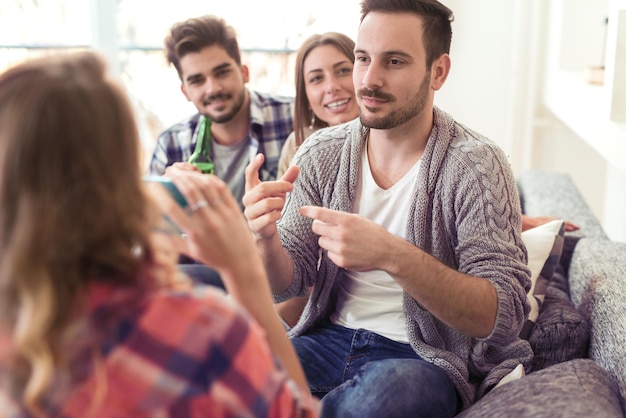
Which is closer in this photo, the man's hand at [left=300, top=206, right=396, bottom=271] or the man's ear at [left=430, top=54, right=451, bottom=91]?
the man's hand at [left=300, top=206, right=396, bottom=271]

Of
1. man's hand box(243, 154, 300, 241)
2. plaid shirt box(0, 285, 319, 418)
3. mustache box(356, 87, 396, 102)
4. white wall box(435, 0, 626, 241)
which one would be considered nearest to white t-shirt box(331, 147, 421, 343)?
mustache box(356, 87, 396, 102)

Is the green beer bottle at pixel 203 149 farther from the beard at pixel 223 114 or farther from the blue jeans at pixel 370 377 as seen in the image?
the blue jeans at pixel 370 377

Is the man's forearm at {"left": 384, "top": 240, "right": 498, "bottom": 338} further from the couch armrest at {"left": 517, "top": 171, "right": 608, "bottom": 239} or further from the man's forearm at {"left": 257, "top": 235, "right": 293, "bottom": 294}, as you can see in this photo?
the couch armrest at {"left": 517, "top": 171, "right": 608, "bottom": 239}

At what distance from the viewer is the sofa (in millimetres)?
1194

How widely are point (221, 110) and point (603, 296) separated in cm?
140

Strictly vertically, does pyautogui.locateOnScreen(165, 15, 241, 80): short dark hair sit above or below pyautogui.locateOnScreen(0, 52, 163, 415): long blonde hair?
above

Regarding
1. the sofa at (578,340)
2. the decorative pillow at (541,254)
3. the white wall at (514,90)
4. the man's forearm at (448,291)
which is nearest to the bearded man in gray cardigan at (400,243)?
the man's forearm at (448,291)

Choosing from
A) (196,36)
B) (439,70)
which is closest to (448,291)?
(439,70)

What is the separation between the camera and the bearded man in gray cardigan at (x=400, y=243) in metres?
1.37

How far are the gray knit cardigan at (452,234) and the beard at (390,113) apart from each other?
2.2 inches

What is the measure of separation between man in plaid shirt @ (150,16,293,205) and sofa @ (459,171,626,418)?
3.12 ft

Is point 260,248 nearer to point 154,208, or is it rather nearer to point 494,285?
point 494,285

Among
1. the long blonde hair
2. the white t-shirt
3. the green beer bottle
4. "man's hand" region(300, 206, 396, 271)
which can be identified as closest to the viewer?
the long blonde hair

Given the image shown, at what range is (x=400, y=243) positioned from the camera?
134 centimetres
